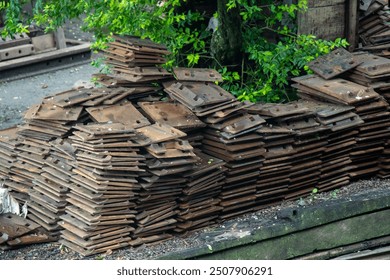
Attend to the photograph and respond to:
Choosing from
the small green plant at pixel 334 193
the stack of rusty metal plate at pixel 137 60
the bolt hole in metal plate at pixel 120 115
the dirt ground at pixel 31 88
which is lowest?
the dirt ground at pixel 31 88

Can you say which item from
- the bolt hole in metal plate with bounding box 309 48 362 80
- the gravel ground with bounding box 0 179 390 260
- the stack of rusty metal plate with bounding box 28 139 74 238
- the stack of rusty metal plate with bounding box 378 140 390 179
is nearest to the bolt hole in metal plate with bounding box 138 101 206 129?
the stack of rusty metal plate with bounding box 28 139 74 238

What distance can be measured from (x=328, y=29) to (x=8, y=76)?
910 centimetres

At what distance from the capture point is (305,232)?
32.7 feet

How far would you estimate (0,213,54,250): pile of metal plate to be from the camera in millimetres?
9836

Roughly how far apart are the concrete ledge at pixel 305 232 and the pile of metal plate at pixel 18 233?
1854mm

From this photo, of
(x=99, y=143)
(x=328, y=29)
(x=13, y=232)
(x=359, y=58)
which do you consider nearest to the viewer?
(x=99, y=143)

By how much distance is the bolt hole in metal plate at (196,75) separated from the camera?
35.1 ft

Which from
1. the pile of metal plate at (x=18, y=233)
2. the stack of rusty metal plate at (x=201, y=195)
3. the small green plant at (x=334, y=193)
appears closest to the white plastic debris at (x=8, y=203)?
the pile of metal plate at (x=18, y=233)

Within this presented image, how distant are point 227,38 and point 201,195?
3187mm

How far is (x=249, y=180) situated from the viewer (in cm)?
1035

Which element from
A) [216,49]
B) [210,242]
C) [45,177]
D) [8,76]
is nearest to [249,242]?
[210,242]

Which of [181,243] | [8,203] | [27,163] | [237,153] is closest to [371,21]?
[237,153]

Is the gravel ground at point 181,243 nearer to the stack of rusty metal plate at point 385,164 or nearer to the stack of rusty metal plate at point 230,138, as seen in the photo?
the stack of rusty metal plate at point 230,138

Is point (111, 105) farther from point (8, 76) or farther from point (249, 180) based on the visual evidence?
point (8, 76)
